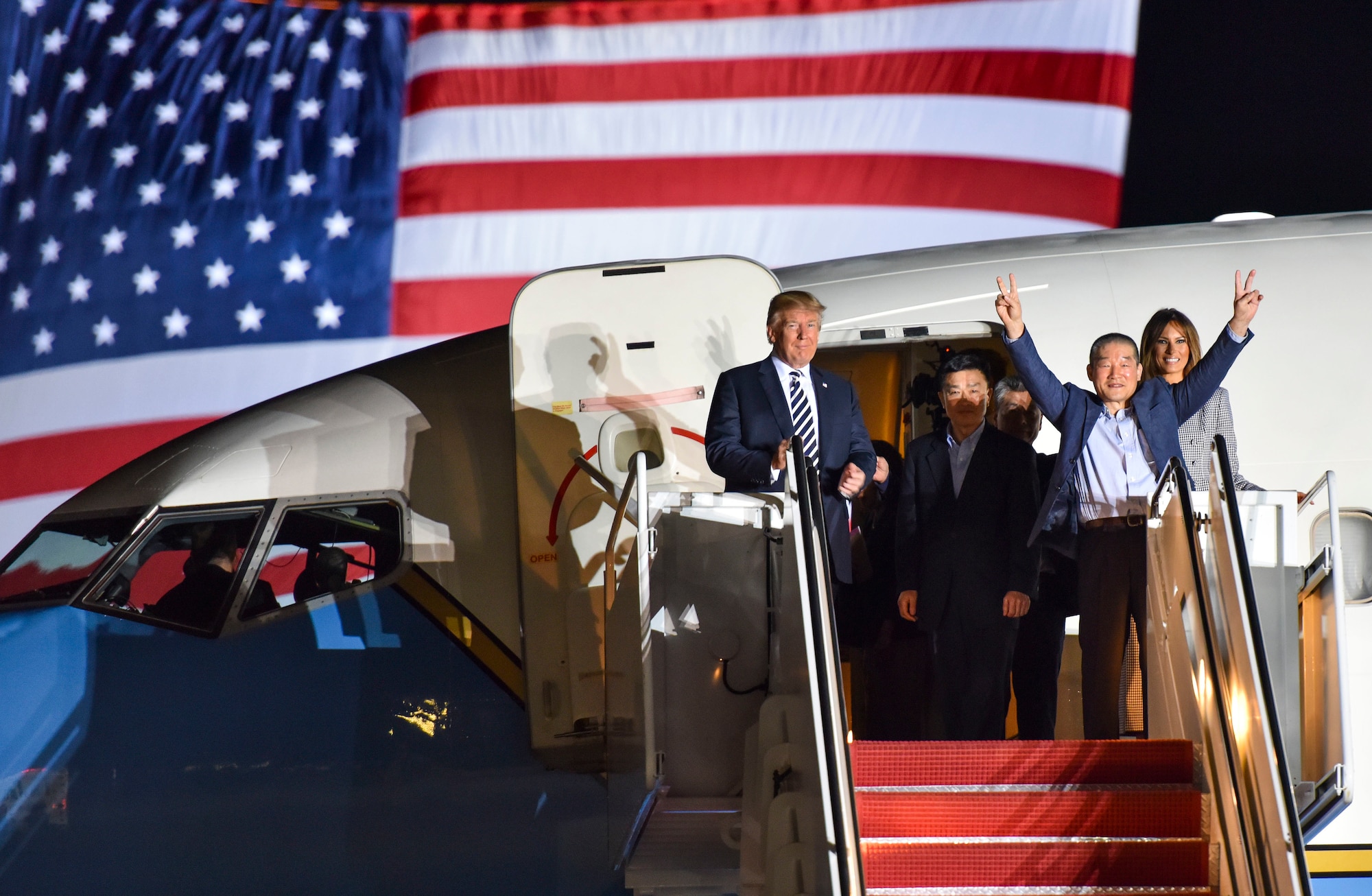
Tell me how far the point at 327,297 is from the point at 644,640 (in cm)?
791

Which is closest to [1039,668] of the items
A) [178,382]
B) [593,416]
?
[593,416]

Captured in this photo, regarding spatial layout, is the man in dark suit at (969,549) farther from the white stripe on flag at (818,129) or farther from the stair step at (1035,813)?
the white stripe on flag at (818,129)

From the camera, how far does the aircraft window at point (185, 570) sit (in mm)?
5863

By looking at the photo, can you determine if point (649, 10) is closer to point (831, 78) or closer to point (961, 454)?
point (831, 78)

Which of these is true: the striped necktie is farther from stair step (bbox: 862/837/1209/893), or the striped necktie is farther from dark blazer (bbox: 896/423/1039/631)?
stair step (bbox: 862/837/1209/893)

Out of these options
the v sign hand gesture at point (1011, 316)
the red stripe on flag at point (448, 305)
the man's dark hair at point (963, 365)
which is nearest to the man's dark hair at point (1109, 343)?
the v sign hand gesture at point (1011, 316)

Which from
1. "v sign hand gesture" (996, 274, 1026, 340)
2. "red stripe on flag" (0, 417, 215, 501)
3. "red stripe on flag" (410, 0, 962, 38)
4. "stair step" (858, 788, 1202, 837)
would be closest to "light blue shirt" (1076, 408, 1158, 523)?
"v sign hand gesture" (996, 274, 1026, 340)

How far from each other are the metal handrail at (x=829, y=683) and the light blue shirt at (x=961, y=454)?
1.06 meters

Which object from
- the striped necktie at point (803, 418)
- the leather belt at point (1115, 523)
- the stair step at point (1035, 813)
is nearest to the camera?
the stair step at point (1035, 813)

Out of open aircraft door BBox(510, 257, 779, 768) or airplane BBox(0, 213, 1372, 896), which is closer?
airplane BBox(0, 213, 1372, 896)

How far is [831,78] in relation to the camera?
11445mm

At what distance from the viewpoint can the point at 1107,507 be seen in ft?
16.1

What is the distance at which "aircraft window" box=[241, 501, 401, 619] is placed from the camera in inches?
234

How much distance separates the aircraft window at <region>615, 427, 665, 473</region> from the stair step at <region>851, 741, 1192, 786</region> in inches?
86.3
